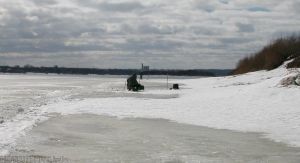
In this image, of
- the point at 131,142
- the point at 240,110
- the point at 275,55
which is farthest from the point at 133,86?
the point at 131,142

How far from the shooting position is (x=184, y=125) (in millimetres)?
16188

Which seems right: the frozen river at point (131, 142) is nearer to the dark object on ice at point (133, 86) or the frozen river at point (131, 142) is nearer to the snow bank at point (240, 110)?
the snow bank at point (240, 110)

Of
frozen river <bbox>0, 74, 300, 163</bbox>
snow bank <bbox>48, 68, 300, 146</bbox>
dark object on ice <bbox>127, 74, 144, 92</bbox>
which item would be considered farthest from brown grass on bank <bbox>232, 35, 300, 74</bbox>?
frozen river <bbox>0, 74, 300, 163</bbox>

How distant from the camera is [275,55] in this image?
163ft

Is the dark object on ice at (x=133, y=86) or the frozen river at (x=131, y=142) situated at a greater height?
the dark object on ice at (x=133, y=86)

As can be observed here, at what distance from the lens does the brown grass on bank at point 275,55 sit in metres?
48.2

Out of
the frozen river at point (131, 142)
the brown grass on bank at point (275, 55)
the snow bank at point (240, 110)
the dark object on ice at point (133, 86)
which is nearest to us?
the frozen river at point (131, 142)

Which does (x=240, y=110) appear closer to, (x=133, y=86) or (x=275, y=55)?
(x=133, y=86)

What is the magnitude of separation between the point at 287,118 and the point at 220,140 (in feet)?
14.5

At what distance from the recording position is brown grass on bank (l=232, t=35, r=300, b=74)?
158 feet

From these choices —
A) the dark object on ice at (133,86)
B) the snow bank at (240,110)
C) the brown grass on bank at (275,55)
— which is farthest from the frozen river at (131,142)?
the brown grass on bank at (275,55)

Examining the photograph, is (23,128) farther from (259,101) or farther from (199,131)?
(259,101)

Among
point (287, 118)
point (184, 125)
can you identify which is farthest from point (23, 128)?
point (287, 118)

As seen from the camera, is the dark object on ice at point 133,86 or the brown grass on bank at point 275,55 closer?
the dark object on ice at point 133,86
